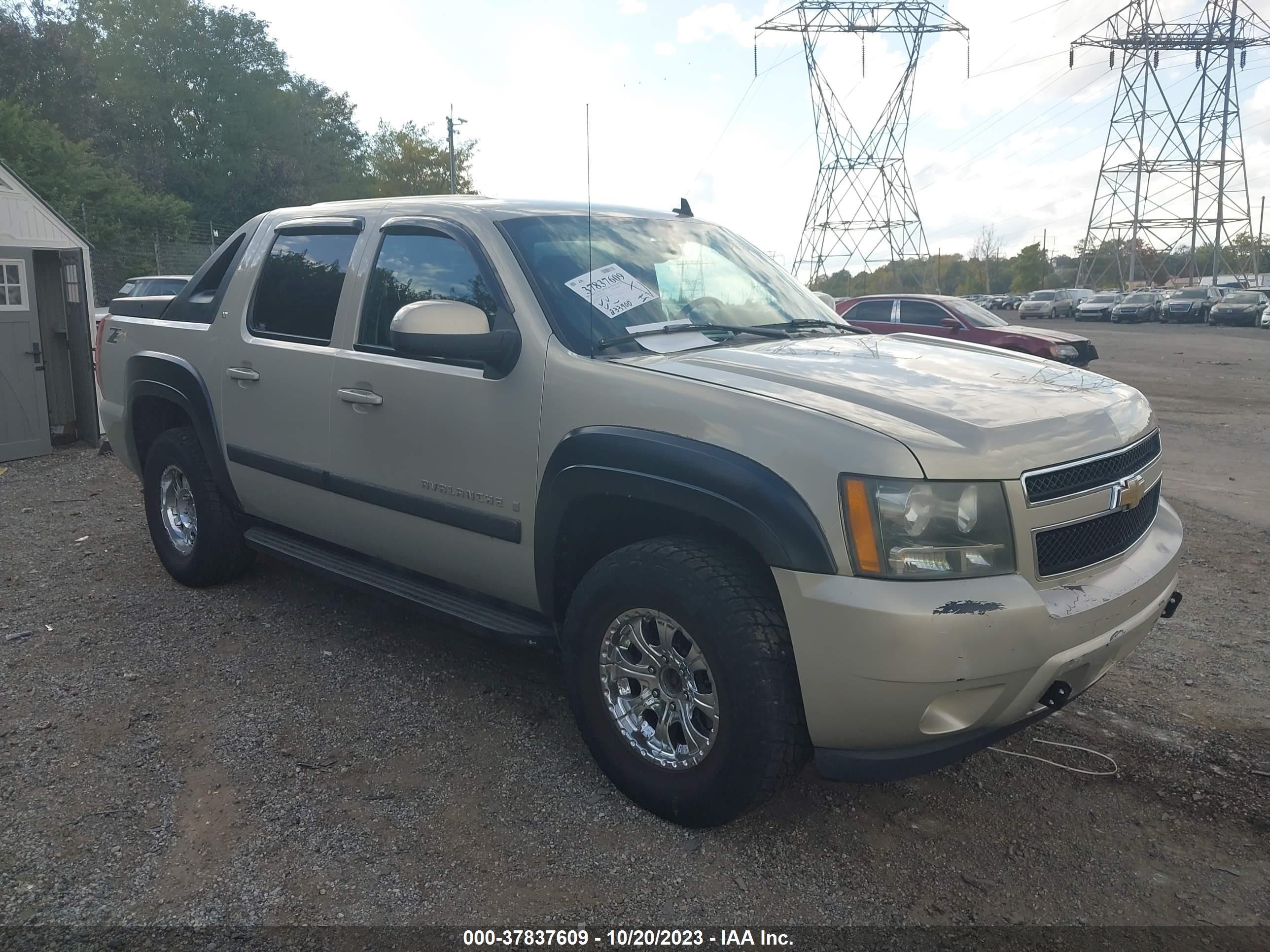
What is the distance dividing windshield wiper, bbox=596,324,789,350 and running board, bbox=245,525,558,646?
100 cm

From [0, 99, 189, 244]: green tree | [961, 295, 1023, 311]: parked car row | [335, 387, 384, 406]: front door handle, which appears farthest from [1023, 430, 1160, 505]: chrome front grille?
[961, 295, 1023, 311]: parked car row

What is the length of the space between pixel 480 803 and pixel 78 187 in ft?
115

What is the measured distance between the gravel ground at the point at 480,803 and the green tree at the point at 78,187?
28275 millimetres

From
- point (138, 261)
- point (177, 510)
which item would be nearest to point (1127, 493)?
point (177, 510)

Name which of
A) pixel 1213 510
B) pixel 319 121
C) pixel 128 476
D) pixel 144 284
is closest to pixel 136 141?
pixel 319 121

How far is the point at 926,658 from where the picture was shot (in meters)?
2.56

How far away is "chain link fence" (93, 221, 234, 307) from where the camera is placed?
26.3 metres

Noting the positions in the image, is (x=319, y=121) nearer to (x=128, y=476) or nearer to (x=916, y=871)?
(x=128, y=476)

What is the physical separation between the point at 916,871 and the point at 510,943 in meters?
1.17

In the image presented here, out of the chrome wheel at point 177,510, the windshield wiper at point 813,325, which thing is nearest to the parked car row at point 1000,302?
the windshield wiper at point 813,325

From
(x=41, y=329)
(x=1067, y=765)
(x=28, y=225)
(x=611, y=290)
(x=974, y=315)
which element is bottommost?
(x=1067, y=765)

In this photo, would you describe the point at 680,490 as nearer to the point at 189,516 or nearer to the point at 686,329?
the point at 686,329

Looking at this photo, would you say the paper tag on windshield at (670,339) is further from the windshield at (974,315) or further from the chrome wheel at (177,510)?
the windshield at (974,315)

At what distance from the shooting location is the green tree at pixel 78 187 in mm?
30406
